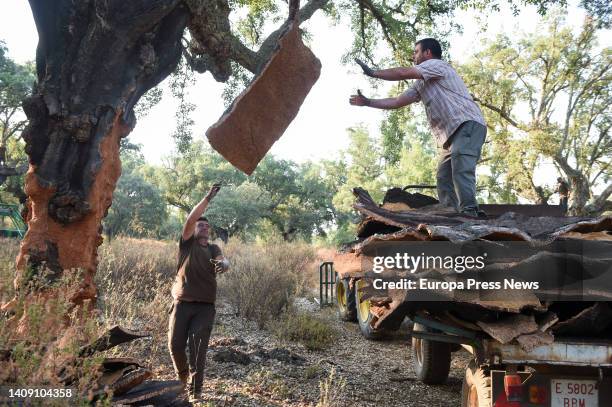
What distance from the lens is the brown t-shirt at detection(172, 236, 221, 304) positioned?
5129mm

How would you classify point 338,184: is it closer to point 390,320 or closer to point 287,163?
point 287,163

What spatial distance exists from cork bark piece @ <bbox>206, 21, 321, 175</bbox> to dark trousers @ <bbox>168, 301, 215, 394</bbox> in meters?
1.81

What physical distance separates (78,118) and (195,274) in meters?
1.85

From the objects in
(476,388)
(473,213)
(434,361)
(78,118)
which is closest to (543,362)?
(476,388)

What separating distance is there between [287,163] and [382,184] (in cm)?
938

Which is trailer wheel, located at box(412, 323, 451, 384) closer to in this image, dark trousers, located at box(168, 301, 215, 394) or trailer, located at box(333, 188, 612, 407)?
trailer, located at box(333, 188, 612, 407)

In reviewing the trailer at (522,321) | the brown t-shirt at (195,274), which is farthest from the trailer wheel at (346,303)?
the trailer at (522,321)

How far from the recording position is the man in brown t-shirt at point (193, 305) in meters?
5.00

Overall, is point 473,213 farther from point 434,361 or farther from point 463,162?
point 434,361

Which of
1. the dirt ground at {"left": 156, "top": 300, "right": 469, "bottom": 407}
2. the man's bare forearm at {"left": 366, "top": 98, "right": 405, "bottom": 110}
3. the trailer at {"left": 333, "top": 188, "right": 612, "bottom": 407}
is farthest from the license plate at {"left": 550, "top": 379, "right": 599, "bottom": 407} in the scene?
the man's bare forearm at {"left": 366, "top": 98, "right": 405, "bottom": 110}

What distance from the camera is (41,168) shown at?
15.8ft

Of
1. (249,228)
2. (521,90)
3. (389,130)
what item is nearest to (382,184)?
(249,228)

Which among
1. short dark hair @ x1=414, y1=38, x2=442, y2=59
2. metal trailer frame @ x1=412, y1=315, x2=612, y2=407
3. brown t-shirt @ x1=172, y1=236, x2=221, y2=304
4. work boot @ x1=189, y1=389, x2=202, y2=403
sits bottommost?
work boot @ x1=189, y1=389, x2=202, y2=403

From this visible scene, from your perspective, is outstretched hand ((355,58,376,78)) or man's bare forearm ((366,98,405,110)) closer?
outstretched hand ((355,58,376,78))
